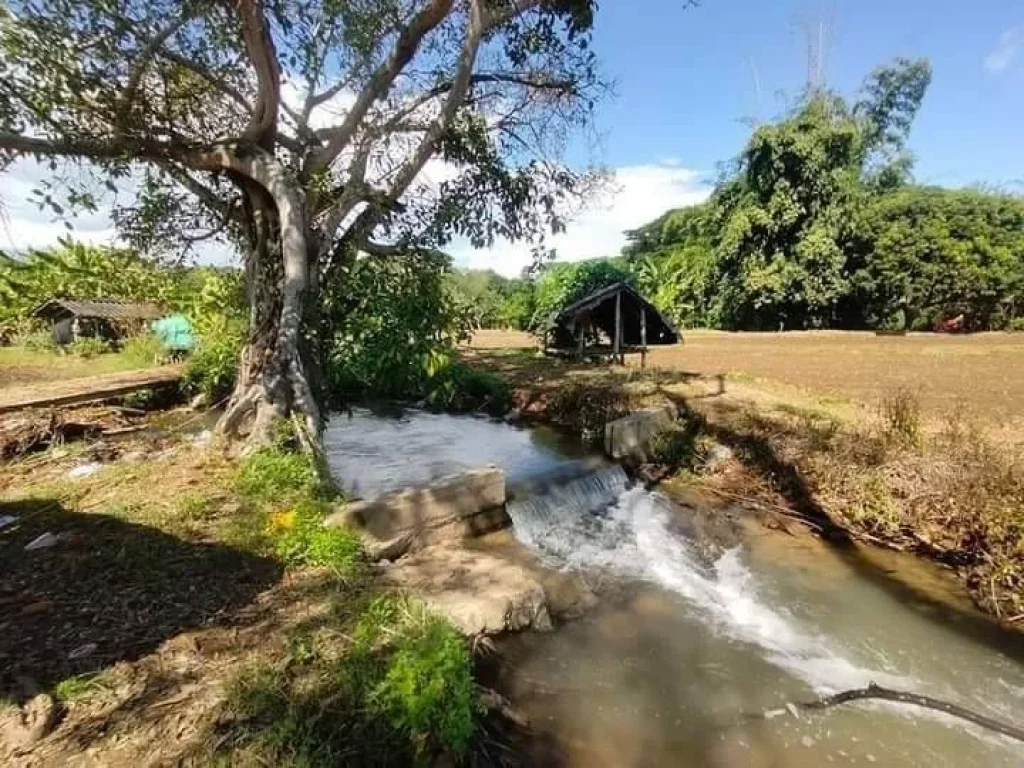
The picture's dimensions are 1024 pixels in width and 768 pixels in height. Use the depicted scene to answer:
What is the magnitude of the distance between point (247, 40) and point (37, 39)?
1818mm

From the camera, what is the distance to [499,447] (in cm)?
962

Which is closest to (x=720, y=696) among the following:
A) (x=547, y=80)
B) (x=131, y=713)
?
(x=131, y=713)

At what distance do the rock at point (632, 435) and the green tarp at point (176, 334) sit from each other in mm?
12539

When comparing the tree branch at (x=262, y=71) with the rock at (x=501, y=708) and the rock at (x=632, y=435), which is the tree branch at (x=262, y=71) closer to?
the rock at (x=632, y=435)

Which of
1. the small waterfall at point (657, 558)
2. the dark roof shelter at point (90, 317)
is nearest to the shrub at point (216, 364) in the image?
the small waterfall at point (657, 558)

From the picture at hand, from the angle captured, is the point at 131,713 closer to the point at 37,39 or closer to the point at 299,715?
the point at 299,715

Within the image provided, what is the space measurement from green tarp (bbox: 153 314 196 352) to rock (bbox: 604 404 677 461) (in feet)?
41.1

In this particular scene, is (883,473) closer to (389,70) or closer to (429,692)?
(429,692)

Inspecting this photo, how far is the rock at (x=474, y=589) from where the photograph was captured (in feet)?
13.2

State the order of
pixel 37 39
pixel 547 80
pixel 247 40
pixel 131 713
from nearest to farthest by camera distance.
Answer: pixel 131 713, pixel 37 39, pixel 247 40, pixel 547 80

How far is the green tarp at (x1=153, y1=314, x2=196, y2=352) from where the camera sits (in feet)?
51.3

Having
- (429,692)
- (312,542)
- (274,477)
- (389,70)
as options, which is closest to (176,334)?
(389,70)

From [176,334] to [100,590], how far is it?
14.4 metres

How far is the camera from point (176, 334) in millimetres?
15844
